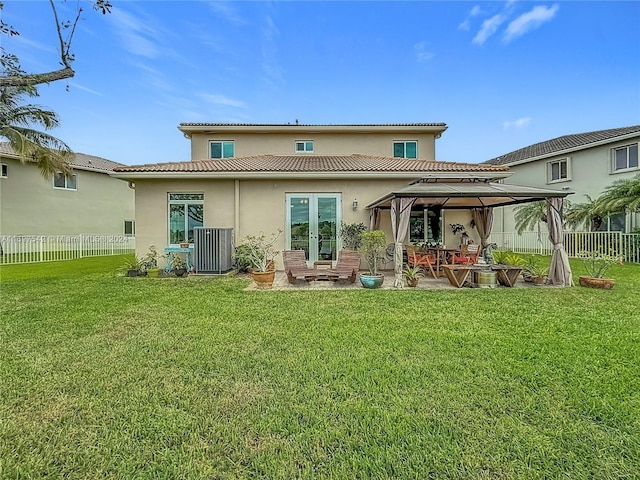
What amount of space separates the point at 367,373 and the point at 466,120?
2050 centimetres

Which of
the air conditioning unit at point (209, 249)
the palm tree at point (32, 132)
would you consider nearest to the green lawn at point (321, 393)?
the air conditioning unit at point (209, 249)

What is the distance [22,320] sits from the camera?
18.7 feet

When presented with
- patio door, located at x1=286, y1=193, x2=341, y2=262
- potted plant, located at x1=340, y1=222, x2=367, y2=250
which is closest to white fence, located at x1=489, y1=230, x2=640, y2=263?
potted plant, located at x1=340, y1=222, x2=367, y2=250

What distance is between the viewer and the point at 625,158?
1680 centimetres

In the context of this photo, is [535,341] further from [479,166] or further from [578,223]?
[578,223]

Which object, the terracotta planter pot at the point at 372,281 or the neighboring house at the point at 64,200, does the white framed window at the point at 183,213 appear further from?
the neighboring house at the point at 64,200

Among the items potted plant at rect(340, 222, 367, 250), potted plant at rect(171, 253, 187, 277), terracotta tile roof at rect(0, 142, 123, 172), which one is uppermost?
terracotta tile roof at rect(0, 142, 123, 172)

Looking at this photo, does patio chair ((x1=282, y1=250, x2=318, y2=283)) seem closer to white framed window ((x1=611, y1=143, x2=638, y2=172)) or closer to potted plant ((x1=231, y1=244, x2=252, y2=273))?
potted plant ((x1=231, y1=244, x2=252, y2=273))

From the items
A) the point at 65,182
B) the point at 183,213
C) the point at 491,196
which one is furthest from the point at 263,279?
the point at 65,182

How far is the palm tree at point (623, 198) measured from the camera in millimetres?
13750

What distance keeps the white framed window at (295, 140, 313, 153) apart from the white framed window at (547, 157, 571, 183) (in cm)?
1602

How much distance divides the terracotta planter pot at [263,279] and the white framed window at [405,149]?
452 inches

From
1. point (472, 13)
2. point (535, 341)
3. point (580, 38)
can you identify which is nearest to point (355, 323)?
point (535, 341)

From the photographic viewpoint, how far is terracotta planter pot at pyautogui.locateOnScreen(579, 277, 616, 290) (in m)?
8.18
